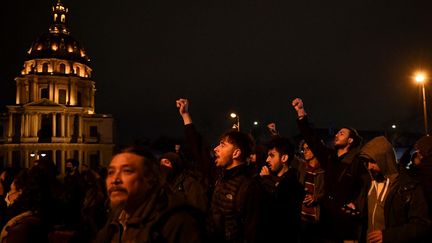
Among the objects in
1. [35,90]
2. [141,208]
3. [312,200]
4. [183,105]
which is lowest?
[312,200]

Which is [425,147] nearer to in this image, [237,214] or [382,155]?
[382,155]

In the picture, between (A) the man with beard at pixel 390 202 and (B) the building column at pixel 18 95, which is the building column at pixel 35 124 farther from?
(A) the man with beard at pixel 390 202

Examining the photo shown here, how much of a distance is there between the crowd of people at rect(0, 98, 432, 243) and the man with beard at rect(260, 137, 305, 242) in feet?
0.05

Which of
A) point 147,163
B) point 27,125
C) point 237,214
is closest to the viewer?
point 147,163

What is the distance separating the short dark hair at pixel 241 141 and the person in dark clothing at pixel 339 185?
1.53m

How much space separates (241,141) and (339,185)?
69.4 inches

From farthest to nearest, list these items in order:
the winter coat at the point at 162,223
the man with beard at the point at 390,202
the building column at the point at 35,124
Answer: the building column at the point at 35,124
the man with beard at the point at 390,202
the winter coat at the point at 162,223

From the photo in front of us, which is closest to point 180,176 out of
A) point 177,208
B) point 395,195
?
point 395,195

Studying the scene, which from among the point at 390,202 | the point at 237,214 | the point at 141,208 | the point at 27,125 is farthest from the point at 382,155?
the point at 27,125

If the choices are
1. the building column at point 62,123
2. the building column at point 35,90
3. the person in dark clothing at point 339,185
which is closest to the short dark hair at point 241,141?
the person in dark clothing at point 339,185

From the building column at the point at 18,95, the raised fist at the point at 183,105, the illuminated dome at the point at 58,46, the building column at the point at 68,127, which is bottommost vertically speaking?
the raised fist at the point at 183,105

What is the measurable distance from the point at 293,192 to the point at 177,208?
2951mm

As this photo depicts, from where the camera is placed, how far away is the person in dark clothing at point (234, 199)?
416cm

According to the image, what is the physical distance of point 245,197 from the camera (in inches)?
166
